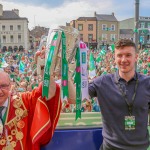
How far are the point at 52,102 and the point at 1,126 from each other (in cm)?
44

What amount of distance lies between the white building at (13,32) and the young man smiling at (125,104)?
5434 cm

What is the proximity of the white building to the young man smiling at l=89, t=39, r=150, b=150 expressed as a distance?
5434 centimetres

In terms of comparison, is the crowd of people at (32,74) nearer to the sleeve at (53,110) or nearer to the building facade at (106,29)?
the sleeve at (53,110)

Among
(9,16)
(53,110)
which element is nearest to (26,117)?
(53,110)

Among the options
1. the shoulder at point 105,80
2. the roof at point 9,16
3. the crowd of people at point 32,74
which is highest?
the roof at point 9,16

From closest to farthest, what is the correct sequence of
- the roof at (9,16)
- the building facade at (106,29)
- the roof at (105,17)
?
the building facade at (106,29) < the roof at (105,17) < the roof at (9,16)

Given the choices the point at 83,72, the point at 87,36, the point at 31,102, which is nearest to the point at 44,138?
the point at 31,102

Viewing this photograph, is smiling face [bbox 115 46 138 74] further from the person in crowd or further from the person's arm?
the person in crowd

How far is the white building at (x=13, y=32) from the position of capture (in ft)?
180

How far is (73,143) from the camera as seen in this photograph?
8.15 ft

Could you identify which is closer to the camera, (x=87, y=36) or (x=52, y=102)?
(x=52, y=102)

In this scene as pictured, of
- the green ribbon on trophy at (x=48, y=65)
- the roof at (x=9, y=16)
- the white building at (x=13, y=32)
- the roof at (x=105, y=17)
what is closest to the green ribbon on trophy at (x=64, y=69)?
the green ribbon on trophy at (x=48, y=65)

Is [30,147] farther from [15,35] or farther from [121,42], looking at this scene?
[15,35]

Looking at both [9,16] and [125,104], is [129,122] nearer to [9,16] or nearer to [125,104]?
[125,104]
